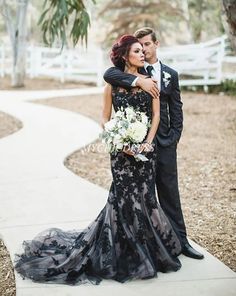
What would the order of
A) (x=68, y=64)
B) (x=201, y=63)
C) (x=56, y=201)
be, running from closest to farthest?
(x=56, y=201)
(x=201, y=63)
(x=68, y=64)

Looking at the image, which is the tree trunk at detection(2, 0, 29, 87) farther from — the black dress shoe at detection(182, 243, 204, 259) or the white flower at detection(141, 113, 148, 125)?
the white flower at detection(141, 113, 148, 125)

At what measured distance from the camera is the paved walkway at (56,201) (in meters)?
4.16

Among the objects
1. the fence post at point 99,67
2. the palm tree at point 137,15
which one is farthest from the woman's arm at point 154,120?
the palm tree at point 137,15

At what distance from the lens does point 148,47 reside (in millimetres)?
4539

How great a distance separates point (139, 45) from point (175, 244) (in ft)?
5.74

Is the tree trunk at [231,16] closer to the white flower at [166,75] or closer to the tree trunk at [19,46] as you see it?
the white flower at [166,75]

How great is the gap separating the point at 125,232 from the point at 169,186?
2.06 feet

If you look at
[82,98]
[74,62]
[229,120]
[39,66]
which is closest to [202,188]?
[229,120]

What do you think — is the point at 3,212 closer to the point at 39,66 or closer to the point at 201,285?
the point at 201,285

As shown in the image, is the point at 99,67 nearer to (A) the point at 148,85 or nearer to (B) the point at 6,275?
(A) the point at 148,85

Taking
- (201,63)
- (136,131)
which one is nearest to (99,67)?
(201,63)

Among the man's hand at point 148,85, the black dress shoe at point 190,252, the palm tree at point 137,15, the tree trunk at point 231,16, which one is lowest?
the black dress shoe at point 190,252

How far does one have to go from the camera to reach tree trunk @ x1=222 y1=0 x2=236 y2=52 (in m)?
4.37

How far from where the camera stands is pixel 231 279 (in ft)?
14.1
